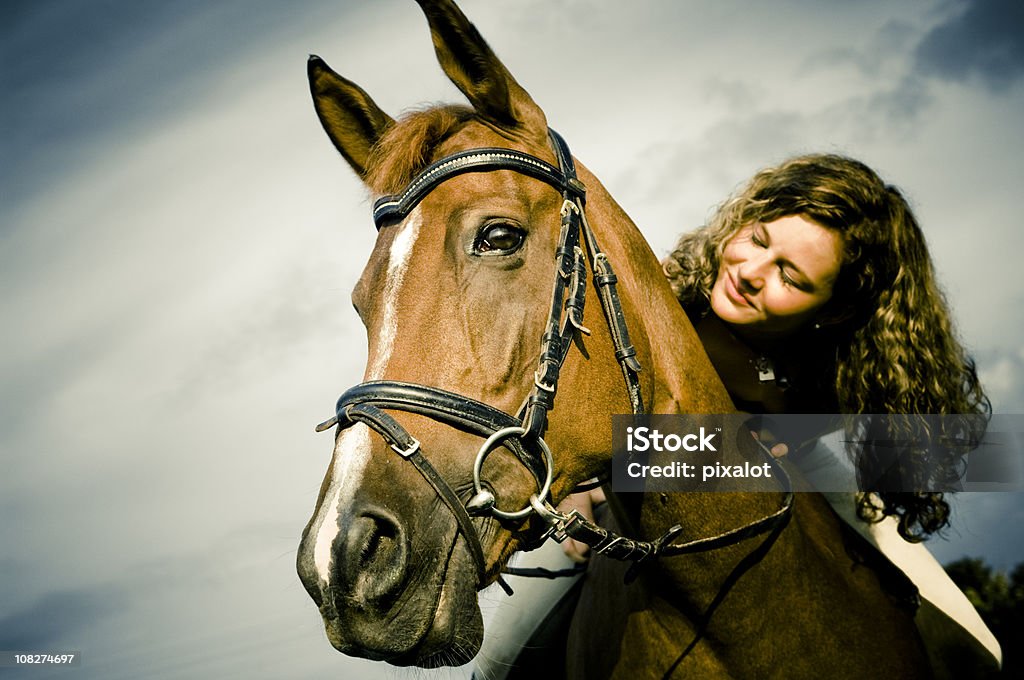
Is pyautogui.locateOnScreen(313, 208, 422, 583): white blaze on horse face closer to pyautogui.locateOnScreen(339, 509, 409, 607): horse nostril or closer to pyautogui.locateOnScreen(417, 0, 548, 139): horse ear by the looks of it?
pyautogui.locateOnScreen(339, 509, 409, 607): horse nostril

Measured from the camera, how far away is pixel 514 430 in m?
2.04

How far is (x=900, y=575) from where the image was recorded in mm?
2918

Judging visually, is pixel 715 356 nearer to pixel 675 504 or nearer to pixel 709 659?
pixel 675 504

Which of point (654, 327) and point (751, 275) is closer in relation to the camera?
point (654, 327)

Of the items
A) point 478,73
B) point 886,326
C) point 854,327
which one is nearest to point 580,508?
point 854,327

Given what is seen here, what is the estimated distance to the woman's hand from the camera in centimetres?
352

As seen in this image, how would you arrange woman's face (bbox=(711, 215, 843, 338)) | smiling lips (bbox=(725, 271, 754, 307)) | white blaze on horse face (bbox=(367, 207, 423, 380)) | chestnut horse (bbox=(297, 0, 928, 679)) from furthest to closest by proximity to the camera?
smiling lips (bbox=(725, 271, 754, 307))
woman's face (bbox=(711, 215, 843, 338))
white blaze on horse face (bbox=(367, 207, 423, 380))
chestnut horse (bbox=(297, 0, 928, 679))

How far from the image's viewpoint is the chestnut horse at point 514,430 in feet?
6.22

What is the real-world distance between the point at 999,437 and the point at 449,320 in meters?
3.05

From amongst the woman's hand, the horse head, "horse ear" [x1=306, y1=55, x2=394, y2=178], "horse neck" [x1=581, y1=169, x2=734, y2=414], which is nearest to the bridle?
the horse head

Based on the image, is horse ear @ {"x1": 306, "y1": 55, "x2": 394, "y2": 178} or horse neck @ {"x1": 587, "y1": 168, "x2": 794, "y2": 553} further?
horse ear @ {"x1": 306, "y1": 55, "x2": 394, "y2": 178}

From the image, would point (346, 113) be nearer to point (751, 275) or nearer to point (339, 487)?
point (339, 487)

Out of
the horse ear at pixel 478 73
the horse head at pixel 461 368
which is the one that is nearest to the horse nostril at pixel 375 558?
the horse head at pixel 461 368

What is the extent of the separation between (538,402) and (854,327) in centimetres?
199
